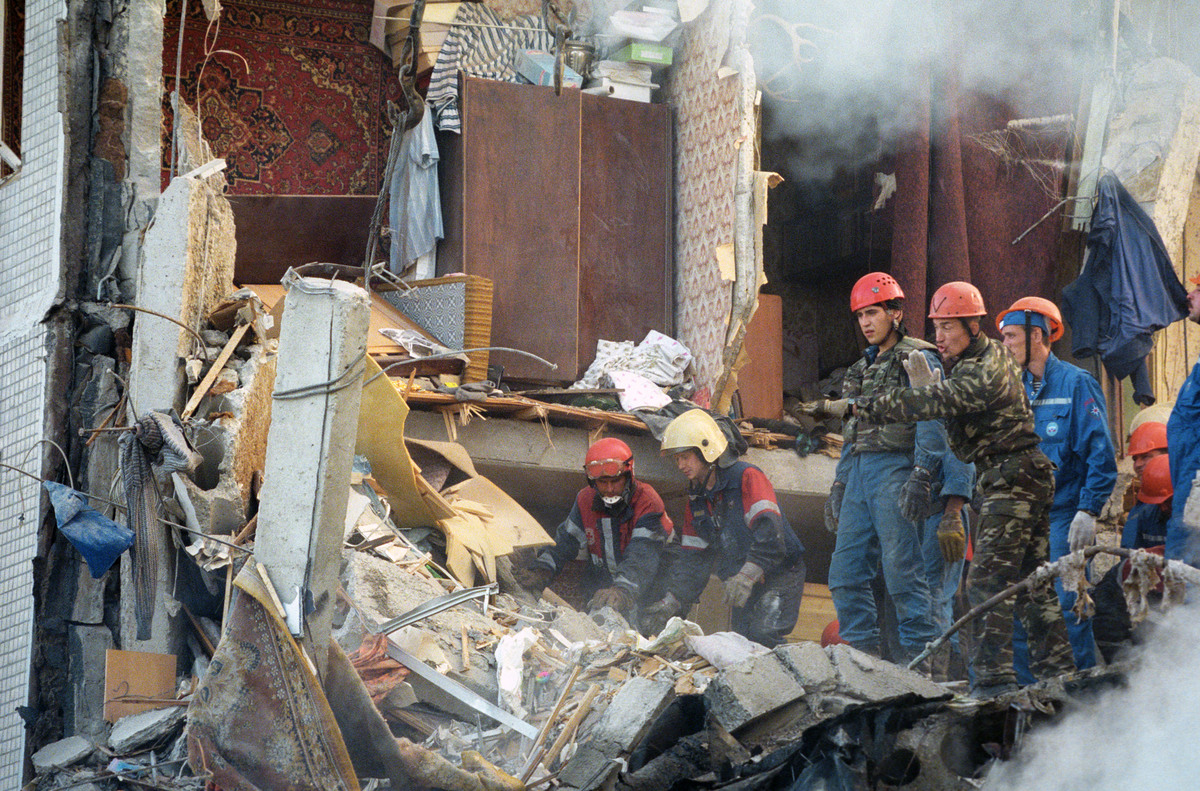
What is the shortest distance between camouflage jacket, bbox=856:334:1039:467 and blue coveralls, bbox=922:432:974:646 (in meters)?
0.29

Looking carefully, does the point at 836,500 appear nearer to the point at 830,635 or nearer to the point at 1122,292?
the point at 830,635

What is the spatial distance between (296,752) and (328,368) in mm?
1511

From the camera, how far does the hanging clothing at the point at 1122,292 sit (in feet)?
27.7

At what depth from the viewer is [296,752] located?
4.67 meters

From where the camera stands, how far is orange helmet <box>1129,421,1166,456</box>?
7.04 meters

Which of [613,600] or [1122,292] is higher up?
[1122,292]

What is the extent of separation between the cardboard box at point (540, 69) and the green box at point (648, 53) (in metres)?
0.49

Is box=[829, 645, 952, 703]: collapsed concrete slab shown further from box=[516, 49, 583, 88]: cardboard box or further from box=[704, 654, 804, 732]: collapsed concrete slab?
box=[516, 49, 583, 88]: cardboard box

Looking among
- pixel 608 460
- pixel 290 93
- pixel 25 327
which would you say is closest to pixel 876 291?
pixel 608 460

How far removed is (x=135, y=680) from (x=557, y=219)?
496 cm

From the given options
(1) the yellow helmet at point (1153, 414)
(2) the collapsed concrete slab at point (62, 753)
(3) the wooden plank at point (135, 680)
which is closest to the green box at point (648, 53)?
Answer: (1) the yellow helmet at point (1153, 414)

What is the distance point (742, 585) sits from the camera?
7309 millimetres

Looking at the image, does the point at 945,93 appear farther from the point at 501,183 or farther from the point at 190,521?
the point at 190,521

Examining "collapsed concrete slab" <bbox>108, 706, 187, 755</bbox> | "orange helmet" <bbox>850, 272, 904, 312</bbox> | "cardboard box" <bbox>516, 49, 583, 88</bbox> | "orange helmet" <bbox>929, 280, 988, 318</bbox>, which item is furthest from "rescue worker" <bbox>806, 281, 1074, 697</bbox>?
"cardboard box" <bbox>516, 49, 583, 88</bbox>
